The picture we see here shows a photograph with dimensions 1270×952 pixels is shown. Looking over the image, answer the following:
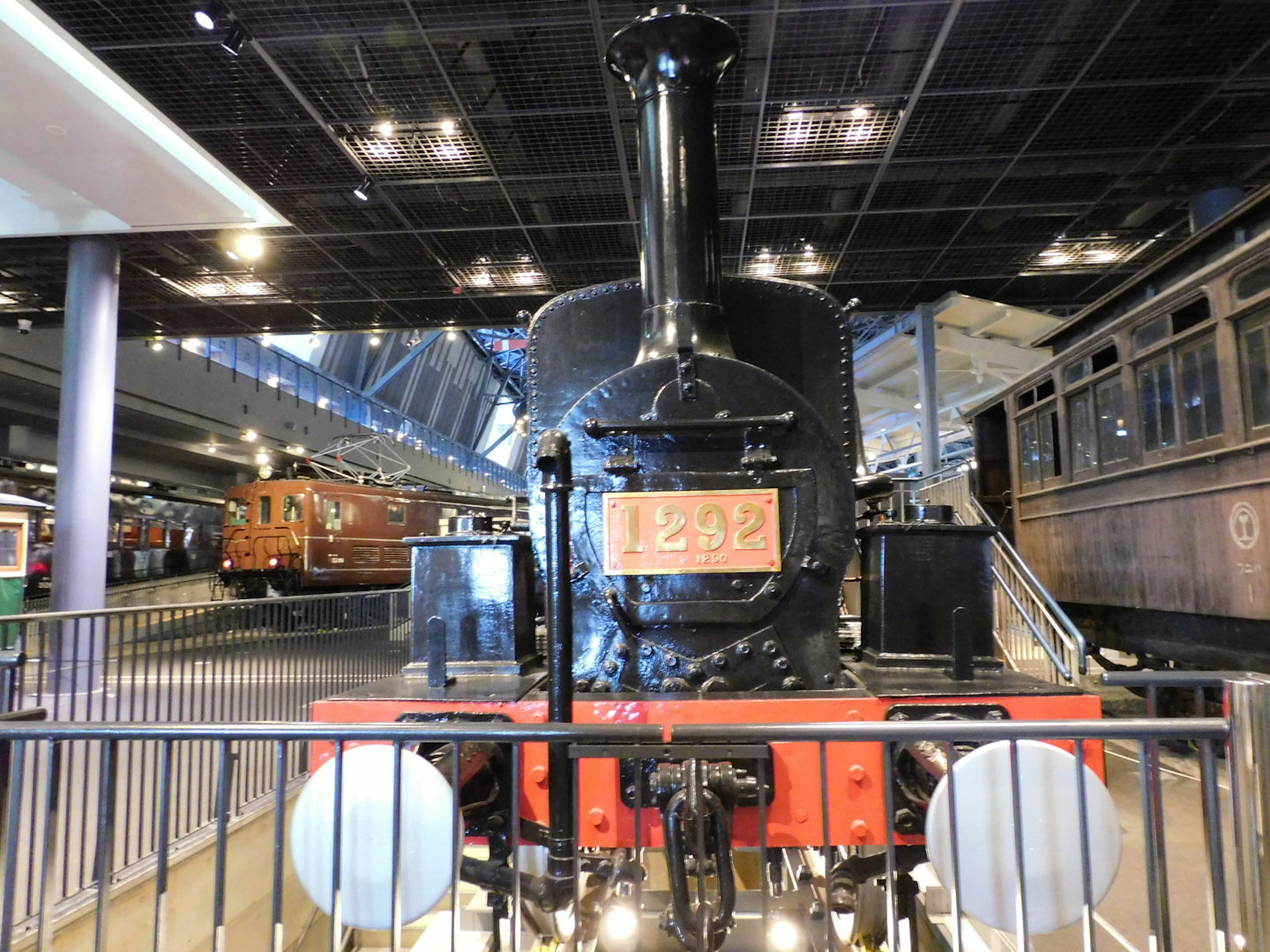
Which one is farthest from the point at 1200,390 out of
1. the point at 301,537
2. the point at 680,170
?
the point at 301,537

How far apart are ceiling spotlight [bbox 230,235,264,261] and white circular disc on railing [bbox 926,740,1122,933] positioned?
8.66 metres

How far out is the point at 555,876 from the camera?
2127mm

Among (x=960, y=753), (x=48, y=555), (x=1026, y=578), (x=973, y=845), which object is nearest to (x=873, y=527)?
(x=960, y=753)

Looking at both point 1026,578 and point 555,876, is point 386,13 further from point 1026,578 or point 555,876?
point 1026,578

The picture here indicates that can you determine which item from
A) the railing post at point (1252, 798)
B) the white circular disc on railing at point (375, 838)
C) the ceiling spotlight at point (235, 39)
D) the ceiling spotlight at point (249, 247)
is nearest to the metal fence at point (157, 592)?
the ceiling spotlight at point (249, 247)

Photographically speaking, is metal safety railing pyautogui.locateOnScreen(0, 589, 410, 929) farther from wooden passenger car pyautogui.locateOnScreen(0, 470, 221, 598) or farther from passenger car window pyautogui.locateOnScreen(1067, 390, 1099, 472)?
passenger car window pyautogui.locateOnScreen(1067, 390, 1099, 472)

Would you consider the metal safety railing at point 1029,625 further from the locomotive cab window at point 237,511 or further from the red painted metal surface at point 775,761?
the locomotive cab window at point 237,511

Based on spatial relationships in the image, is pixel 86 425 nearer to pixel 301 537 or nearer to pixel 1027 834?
pixel 301 537

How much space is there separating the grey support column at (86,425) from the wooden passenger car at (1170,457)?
924 centimetres

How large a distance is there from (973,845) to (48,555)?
15.1 metres

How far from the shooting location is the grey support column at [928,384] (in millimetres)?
10461

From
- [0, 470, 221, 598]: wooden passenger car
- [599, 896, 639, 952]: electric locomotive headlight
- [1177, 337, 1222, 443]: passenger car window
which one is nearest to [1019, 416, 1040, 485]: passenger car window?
[1177, 337, 1222, 443]: passenger car window

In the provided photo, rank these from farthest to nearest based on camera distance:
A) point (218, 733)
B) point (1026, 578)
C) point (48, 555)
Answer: point (48, 555)
point (1026, 578)
point (218, 733)

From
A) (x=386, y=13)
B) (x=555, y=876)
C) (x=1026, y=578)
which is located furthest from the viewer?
(x=1026, y=578)
